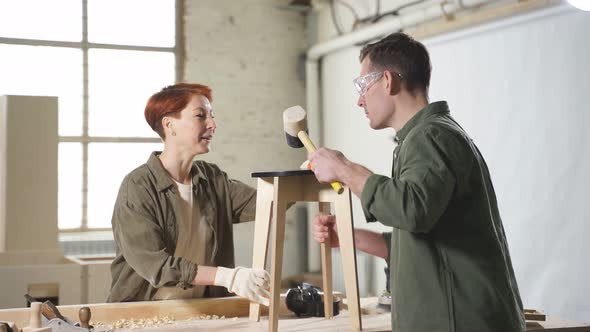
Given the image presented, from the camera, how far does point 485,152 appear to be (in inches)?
214

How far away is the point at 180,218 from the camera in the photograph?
10.5 feet

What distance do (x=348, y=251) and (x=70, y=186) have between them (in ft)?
18.3

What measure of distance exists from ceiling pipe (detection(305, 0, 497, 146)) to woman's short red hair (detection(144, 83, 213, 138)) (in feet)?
9.86

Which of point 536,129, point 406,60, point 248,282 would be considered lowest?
point 248,282

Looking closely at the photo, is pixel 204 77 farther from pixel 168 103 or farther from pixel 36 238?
pixel 168 103

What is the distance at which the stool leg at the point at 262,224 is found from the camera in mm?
2818

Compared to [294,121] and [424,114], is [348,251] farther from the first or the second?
[424,114]

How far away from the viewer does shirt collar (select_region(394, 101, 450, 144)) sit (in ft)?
6.68

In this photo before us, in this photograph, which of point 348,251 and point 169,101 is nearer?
point 348,251

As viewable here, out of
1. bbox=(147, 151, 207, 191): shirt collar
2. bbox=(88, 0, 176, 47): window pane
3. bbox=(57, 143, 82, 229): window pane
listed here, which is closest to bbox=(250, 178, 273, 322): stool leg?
bbox=(147, 151, 207, 191): shirt collar

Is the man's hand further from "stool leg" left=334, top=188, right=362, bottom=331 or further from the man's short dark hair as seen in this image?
the man's short dark hair

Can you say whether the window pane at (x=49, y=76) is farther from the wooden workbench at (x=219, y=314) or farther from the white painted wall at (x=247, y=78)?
the wooden workbench at (x=219, y=314)

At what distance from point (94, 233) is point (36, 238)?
2.49 metres

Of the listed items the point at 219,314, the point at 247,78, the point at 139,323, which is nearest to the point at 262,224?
the point at 219,314
